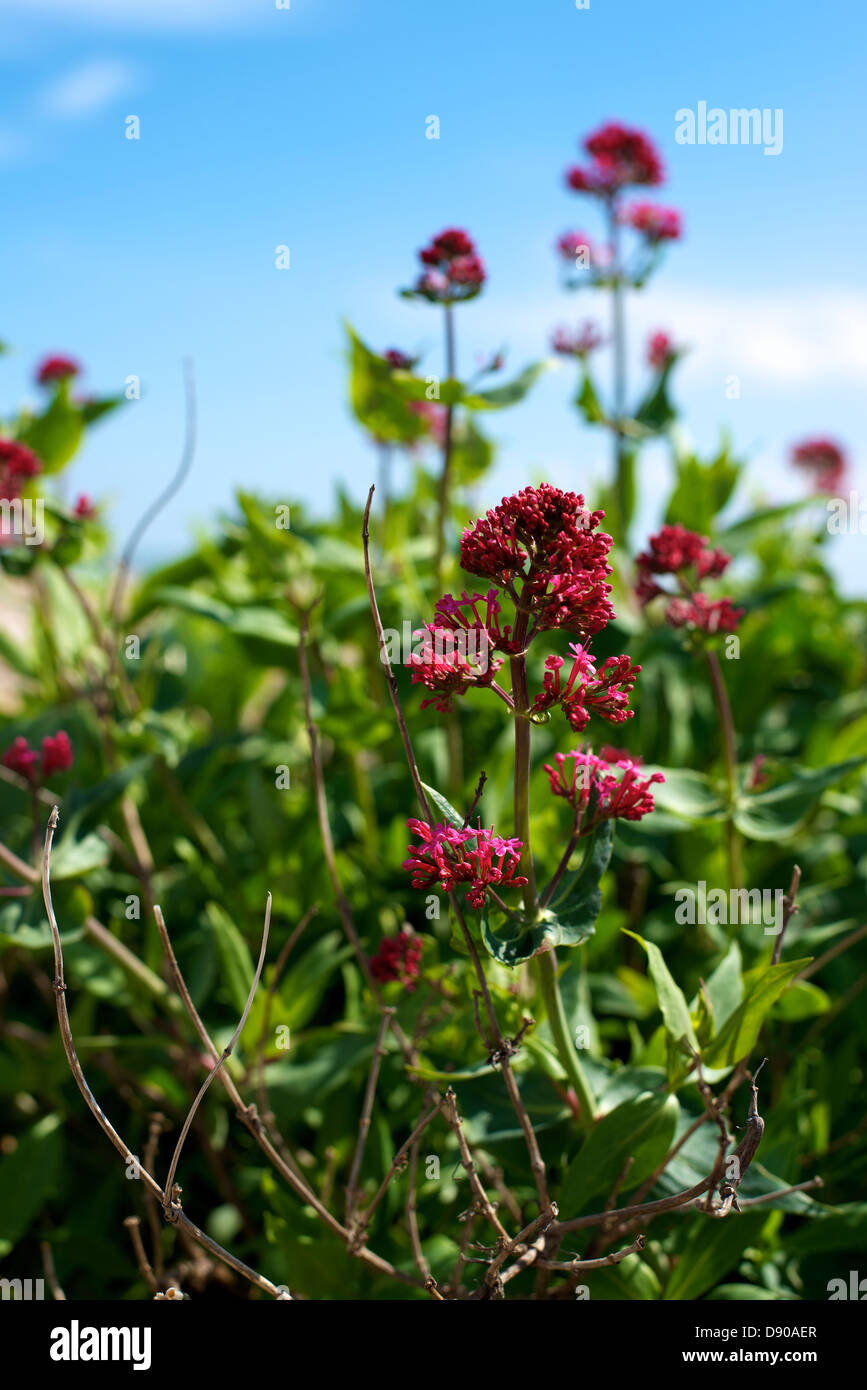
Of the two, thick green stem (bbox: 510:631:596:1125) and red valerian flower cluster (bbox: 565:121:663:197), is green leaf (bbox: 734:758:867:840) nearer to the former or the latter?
thick green stem (bbox: 510:631:596:1125)

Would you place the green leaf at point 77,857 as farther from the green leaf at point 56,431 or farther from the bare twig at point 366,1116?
the green leaf at point 56,431

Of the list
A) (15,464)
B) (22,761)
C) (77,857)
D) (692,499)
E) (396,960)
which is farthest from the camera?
(692,499)

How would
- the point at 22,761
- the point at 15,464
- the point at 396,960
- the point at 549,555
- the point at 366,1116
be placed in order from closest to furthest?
the point at 549,555 → the point at 366,1116 → the point at 396,960 → the point at 22,761 → the point at 15,464

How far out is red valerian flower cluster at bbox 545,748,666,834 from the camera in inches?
40.8

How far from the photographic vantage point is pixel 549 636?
7.47ft

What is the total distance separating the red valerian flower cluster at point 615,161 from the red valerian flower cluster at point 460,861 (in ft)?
6.70

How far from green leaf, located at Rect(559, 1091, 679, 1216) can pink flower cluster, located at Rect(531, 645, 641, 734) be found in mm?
507

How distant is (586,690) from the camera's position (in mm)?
984

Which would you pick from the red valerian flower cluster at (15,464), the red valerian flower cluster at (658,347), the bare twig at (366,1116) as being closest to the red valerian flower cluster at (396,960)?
the bare twig at (366,1116)

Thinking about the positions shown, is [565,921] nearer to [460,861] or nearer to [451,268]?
[460,861]

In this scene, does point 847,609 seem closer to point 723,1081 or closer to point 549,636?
point 549,636

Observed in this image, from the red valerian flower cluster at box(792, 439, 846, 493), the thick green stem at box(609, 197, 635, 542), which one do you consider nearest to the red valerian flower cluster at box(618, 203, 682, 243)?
the thick green stem at box(609, 197, 635, 542)

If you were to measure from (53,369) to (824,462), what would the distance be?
107 inches

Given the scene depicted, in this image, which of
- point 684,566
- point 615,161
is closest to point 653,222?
point 615,161
